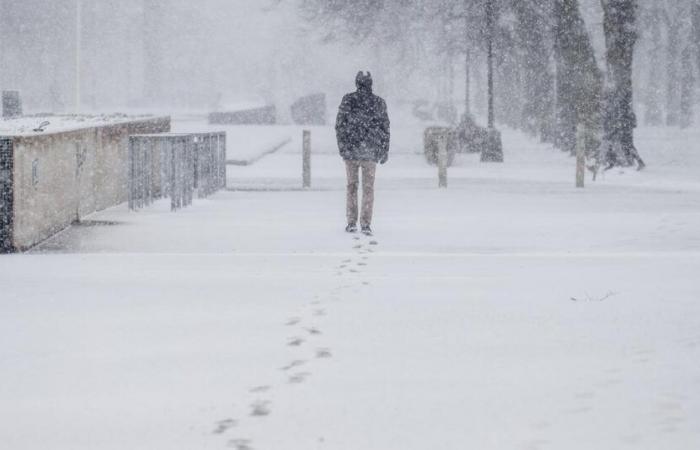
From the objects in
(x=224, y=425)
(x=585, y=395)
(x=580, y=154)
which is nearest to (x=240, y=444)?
(x=224, y=425)

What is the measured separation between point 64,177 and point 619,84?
1510cm

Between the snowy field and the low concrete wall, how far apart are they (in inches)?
11.4

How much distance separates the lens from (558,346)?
7.61 metres

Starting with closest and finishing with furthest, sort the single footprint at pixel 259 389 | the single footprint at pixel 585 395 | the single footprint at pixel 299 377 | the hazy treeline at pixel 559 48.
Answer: the single footprint at pixel 585 395 → the single footprint at pixel 259 389 → the single footprint at pixel 299 377 → the hazy treeline at pixel 559 48

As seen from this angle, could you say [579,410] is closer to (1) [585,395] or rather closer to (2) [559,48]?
(1) [585,395]

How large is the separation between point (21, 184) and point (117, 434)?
683 cm

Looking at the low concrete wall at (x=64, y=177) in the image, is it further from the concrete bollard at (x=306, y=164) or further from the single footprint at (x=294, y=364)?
the single footprint at (x=294, y=364)

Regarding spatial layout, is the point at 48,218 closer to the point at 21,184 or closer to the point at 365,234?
the point at 21,184

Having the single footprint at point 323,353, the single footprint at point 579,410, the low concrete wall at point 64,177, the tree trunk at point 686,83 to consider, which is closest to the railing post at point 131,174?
the low concrete wall at point 64,177

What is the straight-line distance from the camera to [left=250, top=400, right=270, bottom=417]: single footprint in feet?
19.5

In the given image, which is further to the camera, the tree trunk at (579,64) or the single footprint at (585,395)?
the tree trunk at (579,64)

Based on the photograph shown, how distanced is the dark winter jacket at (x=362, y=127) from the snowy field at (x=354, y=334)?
91 centimetres

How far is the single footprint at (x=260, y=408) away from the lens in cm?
595

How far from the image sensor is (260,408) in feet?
19.9
